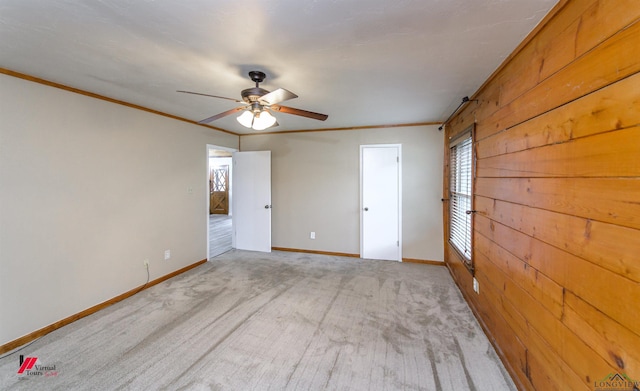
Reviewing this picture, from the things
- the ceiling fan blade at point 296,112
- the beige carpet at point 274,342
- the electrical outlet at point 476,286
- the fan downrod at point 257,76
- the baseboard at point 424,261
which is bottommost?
the beige carpet at point 274,342

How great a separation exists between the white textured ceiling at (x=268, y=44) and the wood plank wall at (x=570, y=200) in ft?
1.09

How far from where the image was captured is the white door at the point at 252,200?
4.75 m

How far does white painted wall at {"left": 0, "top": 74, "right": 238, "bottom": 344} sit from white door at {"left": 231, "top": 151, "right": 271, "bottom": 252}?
127 cm

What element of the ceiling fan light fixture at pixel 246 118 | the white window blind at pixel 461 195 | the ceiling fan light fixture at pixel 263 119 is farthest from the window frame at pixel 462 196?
the ceiling fan light fixture at pixel 246 118

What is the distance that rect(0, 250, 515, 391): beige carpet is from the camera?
1733mm

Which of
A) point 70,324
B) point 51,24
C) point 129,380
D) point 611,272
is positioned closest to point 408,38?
point 611,272

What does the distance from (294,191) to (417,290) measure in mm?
2681

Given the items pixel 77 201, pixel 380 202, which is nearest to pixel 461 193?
pixel 380 202

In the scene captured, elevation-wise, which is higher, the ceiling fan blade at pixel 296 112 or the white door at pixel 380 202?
the ceiling fan blade at pixel 296 112

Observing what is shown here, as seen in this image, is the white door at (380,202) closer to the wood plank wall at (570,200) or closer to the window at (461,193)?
the window at (461,193)

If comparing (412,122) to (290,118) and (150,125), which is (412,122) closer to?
(290,118)

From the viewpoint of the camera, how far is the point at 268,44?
1674 millimetres

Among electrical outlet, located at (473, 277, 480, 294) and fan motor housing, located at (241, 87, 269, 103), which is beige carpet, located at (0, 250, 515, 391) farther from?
fan motor housing, located at (241, 87, 269, 103)

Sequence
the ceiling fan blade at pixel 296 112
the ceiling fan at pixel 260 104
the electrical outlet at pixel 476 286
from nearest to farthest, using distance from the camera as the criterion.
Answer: the ceiling fan at pixel 260 104 → the ceiling fan blade at pixel 296 112 → the electrical outlet at pixel 476 286
